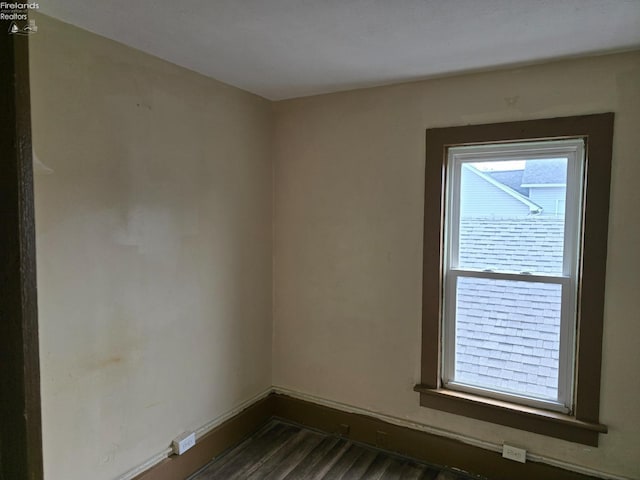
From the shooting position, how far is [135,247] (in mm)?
2088

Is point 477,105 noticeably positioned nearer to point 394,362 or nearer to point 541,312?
point 541,312

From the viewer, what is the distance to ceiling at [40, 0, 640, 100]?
1.61m

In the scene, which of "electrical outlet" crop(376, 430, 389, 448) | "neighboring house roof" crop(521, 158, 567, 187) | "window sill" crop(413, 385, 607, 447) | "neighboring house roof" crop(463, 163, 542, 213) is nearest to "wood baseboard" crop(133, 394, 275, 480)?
"electrical outlet" crop(376, 430, 389, 448)

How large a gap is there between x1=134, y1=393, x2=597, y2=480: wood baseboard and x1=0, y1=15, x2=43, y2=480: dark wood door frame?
127cm

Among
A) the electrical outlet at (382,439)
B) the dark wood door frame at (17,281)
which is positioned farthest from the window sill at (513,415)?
the dark wood door frame at (17,281)

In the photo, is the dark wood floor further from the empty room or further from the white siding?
the white siding

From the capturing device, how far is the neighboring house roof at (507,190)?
228 centimetres

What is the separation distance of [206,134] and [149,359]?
135cm

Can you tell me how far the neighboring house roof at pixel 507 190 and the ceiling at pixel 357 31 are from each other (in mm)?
574

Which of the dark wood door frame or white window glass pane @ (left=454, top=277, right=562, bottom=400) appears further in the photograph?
white window glass pane @ (left=454, top=277, right=562, bottom=400)

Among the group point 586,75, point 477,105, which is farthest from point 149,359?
point 586,75

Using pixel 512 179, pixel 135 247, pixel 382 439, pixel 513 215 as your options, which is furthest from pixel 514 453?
pixel 135 247

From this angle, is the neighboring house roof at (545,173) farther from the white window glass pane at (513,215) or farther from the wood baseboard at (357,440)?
the wood baseboard at (357,440)

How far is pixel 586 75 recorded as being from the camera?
210 cm
